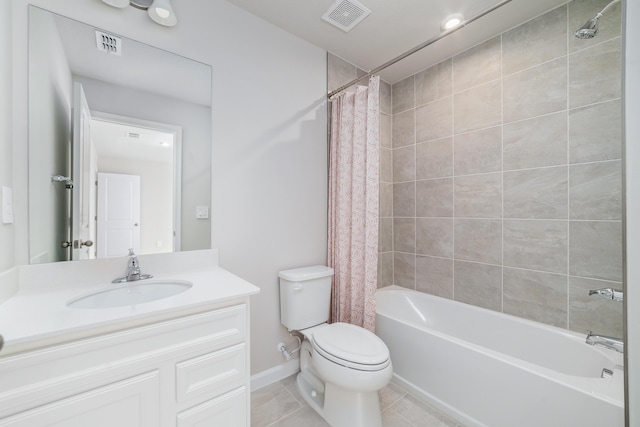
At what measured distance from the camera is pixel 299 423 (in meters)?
1.41

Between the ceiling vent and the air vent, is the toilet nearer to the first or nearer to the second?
the air vent

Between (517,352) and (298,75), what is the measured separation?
2.45 meters

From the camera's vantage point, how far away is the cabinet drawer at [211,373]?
2.96 ft

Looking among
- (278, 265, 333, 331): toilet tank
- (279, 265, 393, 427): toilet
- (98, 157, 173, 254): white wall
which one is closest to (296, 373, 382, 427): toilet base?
(279, 265, 393, 427): toilet

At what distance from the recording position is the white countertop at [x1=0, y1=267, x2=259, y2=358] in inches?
27.3

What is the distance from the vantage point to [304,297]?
1.69m

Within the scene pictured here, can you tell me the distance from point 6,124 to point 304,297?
1598 mm

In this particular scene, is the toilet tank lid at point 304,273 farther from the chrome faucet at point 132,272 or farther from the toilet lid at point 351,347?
the chrome faucet at point 132,272

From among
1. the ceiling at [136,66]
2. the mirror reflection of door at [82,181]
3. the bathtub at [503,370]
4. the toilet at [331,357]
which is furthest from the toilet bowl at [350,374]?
the ceiling at [136,66]

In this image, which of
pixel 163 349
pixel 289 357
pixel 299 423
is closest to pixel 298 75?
pixel 163 349

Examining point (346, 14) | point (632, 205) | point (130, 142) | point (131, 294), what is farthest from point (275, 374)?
point (346, 14)

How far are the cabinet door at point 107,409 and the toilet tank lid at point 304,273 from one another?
0.90 metres

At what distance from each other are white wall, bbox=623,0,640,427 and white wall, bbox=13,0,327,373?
1567 mm

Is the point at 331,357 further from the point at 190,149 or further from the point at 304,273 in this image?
the point at 190,149
